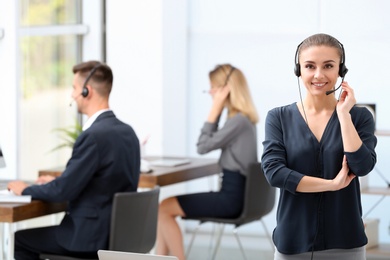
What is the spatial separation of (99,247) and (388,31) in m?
3.51

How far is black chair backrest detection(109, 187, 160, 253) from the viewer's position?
407 centimetres

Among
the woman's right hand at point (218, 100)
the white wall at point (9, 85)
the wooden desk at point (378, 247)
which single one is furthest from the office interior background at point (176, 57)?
the woman's right hand at point (218, 100)

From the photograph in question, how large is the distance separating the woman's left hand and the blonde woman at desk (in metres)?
2.89

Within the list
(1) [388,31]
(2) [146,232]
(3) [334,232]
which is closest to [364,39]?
(1) [388,31]

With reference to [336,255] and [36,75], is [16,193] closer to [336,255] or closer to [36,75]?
[336,255]

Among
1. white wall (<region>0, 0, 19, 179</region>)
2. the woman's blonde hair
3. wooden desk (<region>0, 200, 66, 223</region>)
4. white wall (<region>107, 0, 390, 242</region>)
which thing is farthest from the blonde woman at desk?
wooden desk (<region>0, 200, 66, 223</region>)

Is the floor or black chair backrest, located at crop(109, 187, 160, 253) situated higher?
black chair backrest, located at crop(109, 187, 160, 253)

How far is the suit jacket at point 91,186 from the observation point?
13.3 ft

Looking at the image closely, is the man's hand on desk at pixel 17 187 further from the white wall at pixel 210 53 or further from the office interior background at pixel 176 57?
the white wall at pixel 210 53

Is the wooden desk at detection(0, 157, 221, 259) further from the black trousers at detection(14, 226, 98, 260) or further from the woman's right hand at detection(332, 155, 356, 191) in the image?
the woman's right hand at detection(332, 155, 356, 191)

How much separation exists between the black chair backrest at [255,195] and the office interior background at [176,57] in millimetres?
1163

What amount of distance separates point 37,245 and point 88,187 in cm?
41

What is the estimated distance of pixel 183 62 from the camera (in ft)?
24.2

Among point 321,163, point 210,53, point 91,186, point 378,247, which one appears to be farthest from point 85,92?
point 210,53
